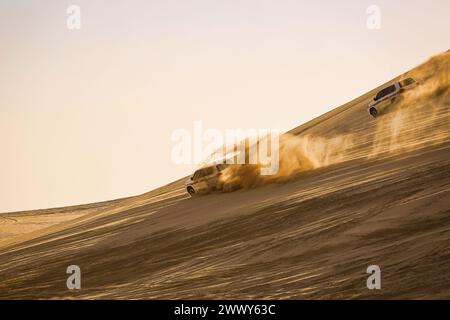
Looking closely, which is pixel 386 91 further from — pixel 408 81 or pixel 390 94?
pixel 408 81

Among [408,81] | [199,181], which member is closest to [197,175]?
[199,181]

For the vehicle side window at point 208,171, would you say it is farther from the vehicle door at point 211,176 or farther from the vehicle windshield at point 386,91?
the vehicle windshield at point 386,91

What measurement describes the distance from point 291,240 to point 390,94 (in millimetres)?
16097

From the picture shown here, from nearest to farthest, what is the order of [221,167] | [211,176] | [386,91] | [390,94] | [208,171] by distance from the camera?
[221,167], [211,176], [208,171], [386,91], [390,94]

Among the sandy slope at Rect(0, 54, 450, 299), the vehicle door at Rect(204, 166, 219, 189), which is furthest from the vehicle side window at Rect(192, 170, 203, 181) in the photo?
the sandy slope at Rect(0, 54, 450, 299)

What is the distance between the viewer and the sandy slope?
9477mm

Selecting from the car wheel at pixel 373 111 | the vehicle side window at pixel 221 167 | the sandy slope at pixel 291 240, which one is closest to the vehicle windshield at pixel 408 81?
the car wheel at pixel 373 111

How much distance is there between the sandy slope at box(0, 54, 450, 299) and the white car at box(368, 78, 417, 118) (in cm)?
293

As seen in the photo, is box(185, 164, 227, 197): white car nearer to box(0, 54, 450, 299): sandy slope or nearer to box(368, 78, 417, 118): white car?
box(0, 54, 450, 299): sandy slope

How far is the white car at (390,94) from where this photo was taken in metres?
26.6

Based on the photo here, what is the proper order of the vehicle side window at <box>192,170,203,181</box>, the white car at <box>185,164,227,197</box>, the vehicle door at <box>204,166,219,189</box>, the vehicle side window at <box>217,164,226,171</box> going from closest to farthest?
the vehicle side window at <box>217,164,226,171</box>, the white car at <box>185,164,227,197</box>, the vehicle door at <box>204,166,219,189</box>, the vehicle side window at <box>192,170,203,181</box>

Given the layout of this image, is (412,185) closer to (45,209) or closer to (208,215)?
(208,215)

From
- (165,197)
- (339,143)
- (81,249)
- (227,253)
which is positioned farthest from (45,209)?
(227,253)

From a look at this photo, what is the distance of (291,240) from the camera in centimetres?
1217
